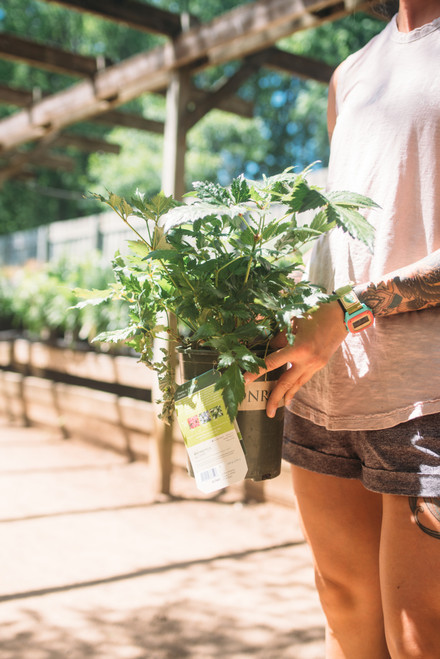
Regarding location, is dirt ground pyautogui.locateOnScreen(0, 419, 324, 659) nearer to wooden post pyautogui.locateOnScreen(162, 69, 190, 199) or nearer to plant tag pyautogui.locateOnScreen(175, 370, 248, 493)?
plant tag pyautogui.locateOnScreen(175, 370, 248, 493)

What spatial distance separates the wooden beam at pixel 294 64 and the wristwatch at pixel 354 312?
4.64 meters

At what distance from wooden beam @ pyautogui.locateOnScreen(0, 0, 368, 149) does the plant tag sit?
3126 mm

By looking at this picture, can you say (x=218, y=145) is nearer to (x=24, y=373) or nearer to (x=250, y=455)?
(x=24, y=373)

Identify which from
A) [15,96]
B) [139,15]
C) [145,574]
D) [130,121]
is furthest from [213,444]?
[130,121]

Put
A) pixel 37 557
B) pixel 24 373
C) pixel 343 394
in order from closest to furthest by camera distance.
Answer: pixel 343 394
pixel 37 557
pixel 24 373

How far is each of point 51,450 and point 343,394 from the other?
447cm

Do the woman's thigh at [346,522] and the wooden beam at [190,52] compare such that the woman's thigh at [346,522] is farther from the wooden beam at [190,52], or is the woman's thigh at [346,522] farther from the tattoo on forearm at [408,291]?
the wooden beam at [190,52]

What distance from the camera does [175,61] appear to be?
4.51m

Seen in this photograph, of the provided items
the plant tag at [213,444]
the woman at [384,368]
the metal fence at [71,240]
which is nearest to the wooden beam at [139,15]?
the metal fence at [71,240]

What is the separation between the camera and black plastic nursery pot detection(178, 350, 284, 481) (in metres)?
1.13

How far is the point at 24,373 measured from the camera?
6840 mm

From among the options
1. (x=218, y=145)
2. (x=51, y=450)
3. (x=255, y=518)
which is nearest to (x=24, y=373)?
(x=51, y=450)

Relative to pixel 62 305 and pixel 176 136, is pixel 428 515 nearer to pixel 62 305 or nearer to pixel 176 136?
pixel 176 136

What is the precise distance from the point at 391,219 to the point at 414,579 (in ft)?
1.94
